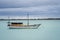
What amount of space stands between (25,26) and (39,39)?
632 centimetres

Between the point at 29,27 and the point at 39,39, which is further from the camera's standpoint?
the point at 29,27

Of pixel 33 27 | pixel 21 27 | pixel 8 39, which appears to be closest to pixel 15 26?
pixel 21 27

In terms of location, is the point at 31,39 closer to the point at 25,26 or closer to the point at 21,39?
the point at 21,39

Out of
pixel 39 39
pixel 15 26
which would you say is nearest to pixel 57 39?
pixel 39 39

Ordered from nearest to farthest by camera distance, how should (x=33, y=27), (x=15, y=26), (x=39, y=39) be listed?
(x=39, y=39)
(x=15, y=26)
(x=33, y=27)

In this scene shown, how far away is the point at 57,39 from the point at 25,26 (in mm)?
6044

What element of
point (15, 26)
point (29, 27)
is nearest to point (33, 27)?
point (29, 27)

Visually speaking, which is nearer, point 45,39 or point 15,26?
point 45,39

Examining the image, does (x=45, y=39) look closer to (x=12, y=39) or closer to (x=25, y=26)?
(x=12, y=39)

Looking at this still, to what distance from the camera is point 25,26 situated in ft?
46.2

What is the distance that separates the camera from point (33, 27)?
1431 cm

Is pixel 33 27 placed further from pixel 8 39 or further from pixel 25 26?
pixel 8 39

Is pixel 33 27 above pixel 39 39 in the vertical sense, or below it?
below

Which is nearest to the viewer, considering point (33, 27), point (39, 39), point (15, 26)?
point (39, 39)
